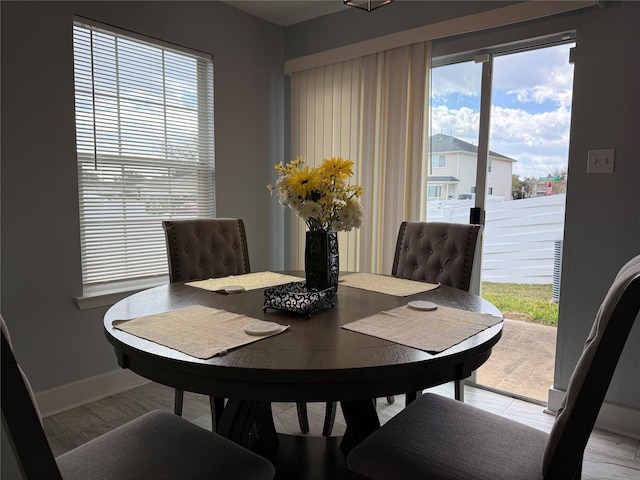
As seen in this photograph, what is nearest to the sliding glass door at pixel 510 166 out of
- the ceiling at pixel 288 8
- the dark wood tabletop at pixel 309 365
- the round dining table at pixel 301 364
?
the ceiling at pixel 288 8

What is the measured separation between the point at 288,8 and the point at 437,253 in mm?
2201

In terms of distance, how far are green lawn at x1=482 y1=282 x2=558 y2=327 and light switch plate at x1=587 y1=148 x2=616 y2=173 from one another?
2.41ft

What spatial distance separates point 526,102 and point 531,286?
108 centimetres

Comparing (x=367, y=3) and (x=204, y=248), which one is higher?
(x=367, y=3)

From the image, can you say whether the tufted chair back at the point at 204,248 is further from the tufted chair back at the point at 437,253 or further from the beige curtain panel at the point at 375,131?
the beige curtain panel at the point at 375,131

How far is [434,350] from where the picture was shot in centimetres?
113

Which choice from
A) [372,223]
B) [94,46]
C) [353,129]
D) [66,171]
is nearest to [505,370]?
[372,223]

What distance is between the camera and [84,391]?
2580mm

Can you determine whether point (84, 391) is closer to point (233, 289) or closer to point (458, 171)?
point (233, 289)

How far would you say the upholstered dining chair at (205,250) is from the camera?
7.29 ft

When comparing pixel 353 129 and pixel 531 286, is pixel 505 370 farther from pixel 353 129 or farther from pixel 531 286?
pixel 353 129

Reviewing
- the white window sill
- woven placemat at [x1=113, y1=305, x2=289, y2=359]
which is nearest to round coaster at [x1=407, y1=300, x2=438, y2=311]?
woven placemat at [x1=113, y1=305, x2=289, y2=359]

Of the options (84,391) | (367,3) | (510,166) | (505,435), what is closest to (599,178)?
(510,166)

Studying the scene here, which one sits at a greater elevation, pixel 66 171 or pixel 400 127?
pixel 400 127
